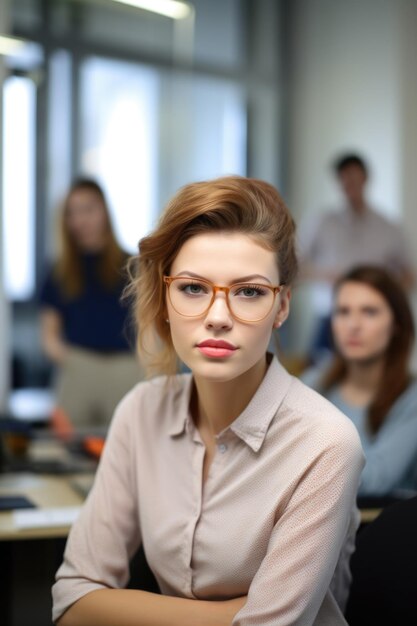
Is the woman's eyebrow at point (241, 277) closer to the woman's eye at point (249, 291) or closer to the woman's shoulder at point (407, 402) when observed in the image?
the woman's eye at point (249, 291)

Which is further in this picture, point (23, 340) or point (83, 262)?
point (23, 340)

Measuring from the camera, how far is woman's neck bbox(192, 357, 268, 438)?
1.60 m

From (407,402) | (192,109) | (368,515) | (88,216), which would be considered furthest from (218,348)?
(192,109)

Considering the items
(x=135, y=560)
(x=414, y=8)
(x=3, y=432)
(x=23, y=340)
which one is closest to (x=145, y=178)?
(x=23, y=340)

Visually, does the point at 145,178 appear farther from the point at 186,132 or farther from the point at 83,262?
the point at 83,262

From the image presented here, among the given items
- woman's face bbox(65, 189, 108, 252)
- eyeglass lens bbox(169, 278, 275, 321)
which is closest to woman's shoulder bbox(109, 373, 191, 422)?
eyeglass lens bbox(169, 278, 275, 321)

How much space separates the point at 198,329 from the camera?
1.48 metres

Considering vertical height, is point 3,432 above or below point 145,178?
below

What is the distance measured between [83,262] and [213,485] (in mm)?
2633

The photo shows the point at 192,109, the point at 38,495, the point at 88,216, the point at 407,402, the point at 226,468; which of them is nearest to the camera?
the point at 226,468

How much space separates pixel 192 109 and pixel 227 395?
6.27m

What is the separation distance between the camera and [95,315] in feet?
13.3

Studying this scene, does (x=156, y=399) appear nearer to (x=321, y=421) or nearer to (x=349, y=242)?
(x=321, y=421)

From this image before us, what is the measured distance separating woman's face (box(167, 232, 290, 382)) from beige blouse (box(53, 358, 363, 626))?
0.13 meters
